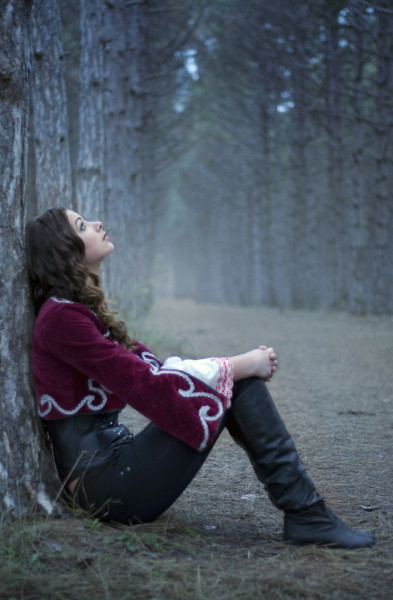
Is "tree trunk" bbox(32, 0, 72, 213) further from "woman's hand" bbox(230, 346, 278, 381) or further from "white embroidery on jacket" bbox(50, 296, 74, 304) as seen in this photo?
"woman's hand" bbox(230, 346, 278, 381)

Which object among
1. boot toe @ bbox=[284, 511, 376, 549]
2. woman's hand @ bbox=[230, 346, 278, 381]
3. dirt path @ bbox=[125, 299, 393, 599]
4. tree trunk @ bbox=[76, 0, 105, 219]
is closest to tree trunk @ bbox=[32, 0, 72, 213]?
tree trunk @ bbox=[76, 0, 105, 219]

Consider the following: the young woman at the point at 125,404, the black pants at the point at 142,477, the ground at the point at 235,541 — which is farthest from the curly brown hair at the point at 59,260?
the ground at the point at 235,541

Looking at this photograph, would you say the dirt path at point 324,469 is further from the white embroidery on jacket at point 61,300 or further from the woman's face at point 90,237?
the woman's face at point 90,237

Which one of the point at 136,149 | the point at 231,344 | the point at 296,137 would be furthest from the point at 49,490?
the point at 296,137

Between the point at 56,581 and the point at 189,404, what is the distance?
0.80 meters

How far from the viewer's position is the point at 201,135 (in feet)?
85.5

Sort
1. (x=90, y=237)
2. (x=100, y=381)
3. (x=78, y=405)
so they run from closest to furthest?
(x=100, y=381) < (x=78, y=405) < (x=90, y=237)

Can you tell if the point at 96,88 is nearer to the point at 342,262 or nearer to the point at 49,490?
the point at 49,490

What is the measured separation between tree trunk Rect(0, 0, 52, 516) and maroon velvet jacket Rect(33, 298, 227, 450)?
9 cm

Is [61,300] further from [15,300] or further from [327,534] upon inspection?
[327,534]

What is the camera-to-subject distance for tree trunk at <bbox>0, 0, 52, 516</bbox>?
8.25 ft

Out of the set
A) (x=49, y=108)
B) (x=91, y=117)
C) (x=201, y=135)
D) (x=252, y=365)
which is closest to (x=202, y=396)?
(x=252, y=365)

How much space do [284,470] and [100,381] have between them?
0.90m

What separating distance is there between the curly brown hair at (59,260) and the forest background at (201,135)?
90 mm
